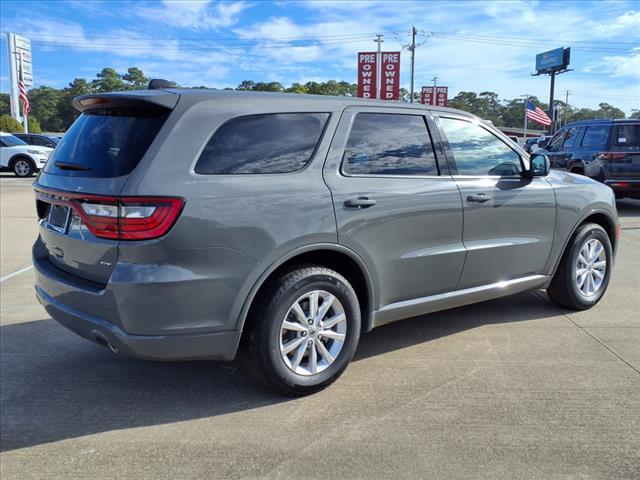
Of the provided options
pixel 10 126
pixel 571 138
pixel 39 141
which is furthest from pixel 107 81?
pixel 571 138

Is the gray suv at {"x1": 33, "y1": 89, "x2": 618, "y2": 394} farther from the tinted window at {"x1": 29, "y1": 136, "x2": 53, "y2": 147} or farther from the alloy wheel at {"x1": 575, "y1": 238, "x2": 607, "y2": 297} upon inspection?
the tinted window at {"x1": 29, "y1": 136, "x2": 53, "y2": 147}

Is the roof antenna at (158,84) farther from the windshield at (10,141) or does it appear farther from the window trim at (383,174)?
the windshield at (10,141)

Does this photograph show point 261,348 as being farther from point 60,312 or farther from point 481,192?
point 481,192

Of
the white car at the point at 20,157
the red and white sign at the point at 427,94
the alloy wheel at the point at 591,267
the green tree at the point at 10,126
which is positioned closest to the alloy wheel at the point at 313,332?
the alloy wheel at the point at 591,267

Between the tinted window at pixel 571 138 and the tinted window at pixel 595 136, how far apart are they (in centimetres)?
34

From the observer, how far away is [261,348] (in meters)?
3.15

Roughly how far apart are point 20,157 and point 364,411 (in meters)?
22.5

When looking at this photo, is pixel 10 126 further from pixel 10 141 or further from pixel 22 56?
pixel 10 141

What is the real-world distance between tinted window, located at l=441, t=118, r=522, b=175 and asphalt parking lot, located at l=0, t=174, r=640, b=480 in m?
1.33

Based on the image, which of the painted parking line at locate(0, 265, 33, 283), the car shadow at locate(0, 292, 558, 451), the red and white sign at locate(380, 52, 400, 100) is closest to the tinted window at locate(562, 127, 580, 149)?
the car shadow at locate(0, 292, 558, 451)

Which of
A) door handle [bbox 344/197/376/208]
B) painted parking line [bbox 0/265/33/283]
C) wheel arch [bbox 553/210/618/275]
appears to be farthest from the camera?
painted parking line [bbox 0/265/33/283]

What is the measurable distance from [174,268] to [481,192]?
2.39 meters

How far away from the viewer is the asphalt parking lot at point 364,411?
2703mm

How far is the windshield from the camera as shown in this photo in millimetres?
21906
